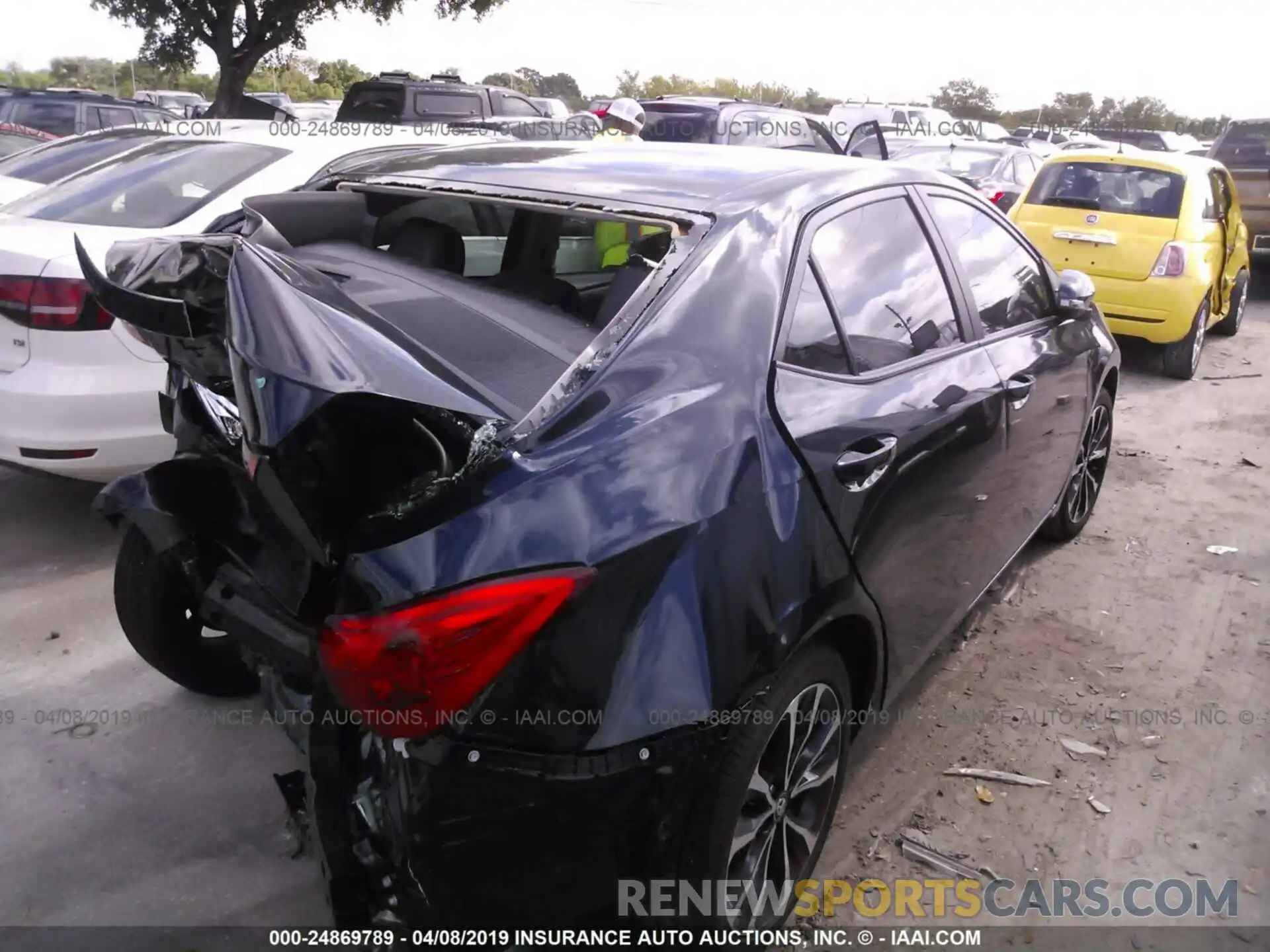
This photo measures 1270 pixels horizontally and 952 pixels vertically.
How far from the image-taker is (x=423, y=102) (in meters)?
12.0

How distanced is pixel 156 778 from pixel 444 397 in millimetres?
1908

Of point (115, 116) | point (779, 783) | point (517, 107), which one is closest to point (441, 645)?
point (779, 783)

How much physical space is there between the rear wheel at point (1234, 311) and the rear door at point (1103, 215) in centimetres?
189

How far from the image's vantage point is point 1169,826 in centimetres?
288

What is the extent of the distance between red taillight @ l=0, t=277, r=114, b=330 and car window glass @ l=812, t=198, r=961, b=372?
2859 mm

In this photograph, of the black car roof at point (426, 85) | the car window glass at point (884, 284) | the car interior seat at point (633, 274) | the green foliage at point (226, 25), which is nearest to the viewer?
the car interior seat at point (633, 274)

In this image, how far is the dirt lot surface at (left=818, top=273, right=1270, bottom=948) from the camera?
2758 millimetres

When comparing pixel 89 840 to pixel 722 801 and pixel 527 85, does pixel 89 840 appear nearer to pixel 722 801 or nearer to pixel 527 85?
pixel 722 801

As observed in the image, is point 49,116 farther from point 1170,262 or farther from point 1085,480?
point 1085,480

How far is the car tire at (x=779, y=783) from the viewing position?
1947mm

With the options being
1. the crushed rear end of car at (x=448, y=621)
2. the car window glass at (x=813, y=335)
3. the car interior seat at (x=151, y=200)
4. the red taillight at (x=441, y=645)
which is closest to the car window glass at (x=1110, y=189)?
the car window glass at (x=813, y=335)

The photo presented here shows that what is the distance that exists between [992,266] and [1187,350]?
505cm

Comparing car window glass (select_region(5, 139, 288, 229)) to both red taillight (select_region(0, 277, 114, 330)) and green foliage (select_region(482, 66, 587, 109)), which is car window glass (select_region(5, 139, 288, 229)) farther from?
Result: green foliage (select_region(482, 66, 587, 109))

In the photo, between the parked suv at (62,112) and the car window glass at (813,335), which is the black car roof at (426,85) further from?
the car window glass at (813,335)
